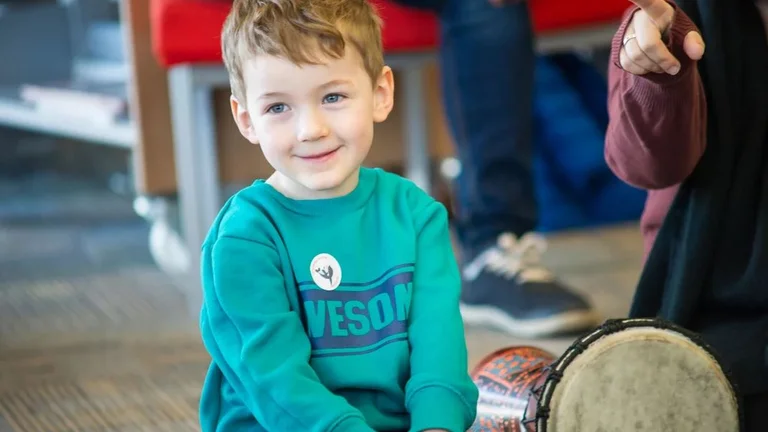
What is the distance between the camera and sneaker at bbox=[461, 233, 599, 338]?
176 centimetres

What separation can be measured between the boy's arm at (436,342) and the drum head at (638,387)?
0.09 metres

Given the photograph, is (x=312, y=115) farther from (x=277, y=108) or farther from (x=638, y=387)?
(x=638, y=387)

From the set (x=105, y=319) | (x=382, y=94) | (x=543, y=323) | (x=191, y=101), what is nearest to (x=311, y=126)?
(x=382, y=94)

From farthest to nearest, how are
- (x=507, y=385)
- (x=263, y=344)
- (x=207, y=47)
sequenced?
1. (x=207, y=47)
2. (x=507, y=385)
3. (x=263, y=344)

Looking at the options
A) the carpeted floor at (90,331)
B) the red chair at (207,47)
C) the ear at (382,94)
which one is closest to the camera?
the ear at (382,94)

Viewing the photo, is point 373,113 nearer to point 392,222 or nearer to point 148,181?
point 392,222

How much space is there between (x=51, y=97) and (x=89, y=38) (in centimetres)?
47

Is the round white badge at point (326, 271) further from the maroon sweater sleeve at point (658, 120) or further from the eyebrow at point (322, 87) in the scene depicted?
the maroon sweater sleeve at point (658, 120)

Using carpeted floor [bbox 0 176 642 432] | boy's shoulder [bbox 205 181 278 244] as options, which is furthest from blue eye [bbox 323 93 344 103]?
carpeted floor [bbox 0 176 642 432]

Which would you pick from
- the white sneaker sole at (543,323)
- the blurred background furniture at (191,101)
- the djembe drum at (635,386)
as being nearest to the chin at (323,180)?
the djembe drum at (635,386)

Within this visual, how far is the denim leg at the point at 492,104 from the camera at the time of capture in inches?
71.4

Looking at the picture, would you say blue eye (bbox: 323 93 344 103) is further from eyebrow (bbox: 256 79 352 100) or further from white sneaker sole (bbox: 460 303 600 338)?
white sneaker sole (bbox: 460 303 600 338)

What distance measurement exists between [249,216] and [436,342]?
0.21m

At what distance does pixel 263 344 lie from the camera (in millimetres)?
970
